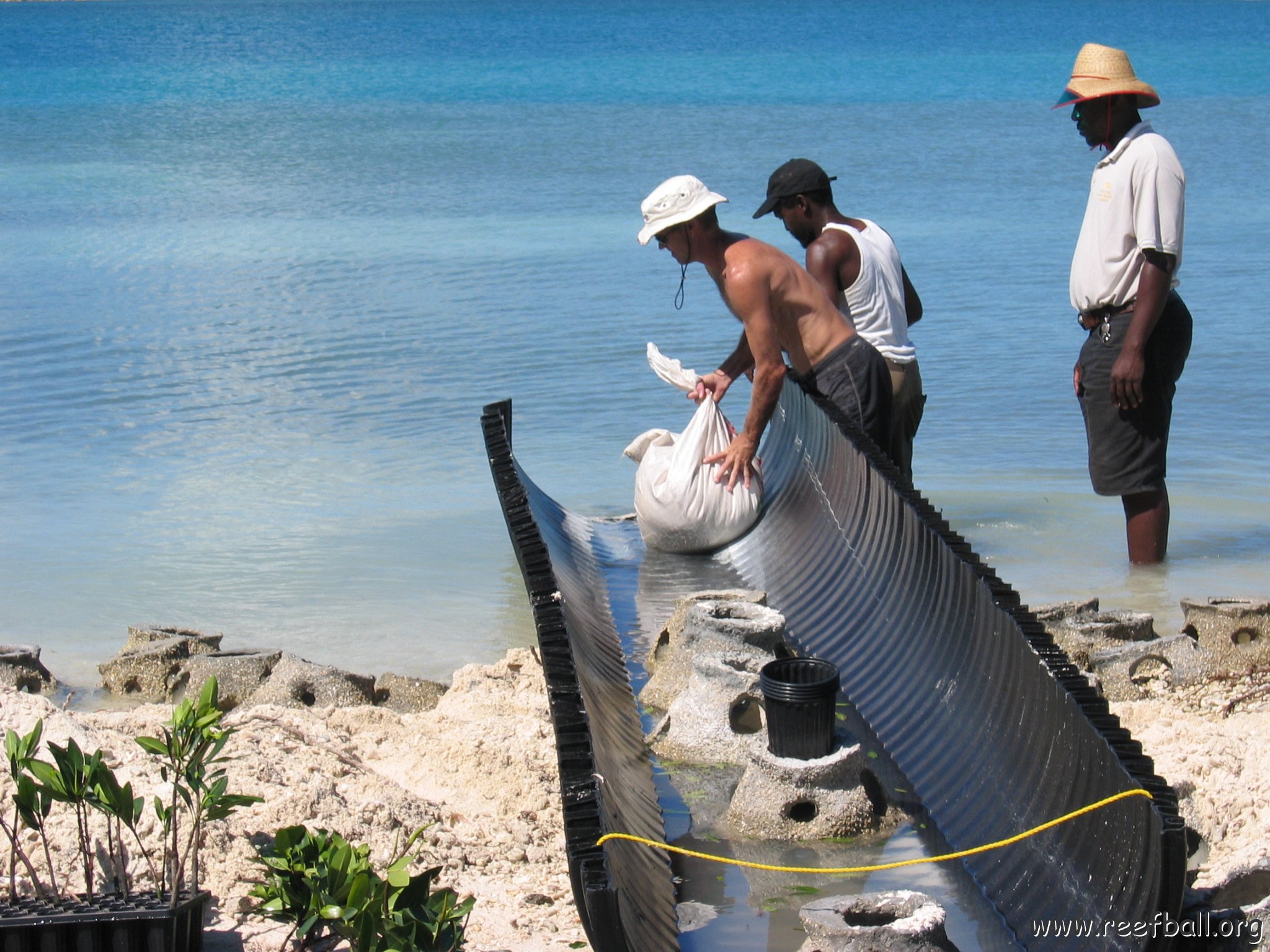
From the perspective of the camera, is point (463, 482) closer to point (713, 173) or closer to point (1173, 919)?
point (1173, 919)

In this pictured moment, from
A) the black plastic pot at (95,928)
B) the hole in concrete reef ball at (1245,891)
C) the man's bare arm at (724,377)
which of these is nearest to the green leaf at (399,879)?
the black plastic pot at (95,928)

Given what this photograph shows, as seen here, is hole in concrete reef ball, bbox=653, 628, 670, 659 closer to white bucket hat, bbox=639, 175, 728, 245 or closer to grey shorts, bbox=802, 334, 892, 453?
grey shorts, bbox=802, 334, 892, 453

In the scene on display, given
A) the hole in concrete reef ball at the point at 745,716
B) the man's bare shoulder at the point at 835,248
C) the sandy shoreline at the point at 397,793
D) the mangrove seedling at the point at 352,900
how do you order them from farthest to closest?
the man's bare shoulder at the point at 835,248 < the hole in concrete reef ball at the point at 745,716 < the sandy shoreline at the point at 397,793 < the mangrove seedling at the point at 352,900

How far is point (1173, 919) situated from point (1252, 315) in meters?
11.3

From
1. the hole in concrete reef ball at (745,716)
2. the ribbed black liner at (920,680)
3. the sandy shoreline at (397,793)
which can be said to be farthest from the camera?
the hole in concrete reef ball at (745,716)

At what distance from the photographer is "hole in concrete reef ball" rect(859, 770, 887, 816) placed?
158 inches

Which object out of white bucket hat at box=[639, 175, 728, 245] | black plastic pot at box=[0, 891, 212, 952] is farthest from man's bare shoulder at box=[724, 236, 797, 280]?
black plastic pot at box=[0, 891, 212, 952]

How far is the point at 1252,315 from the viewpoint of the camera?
13.0 metres

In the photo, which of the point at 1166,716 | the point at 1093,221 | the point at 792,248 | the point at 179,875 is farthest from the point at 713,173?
the point at 179,875

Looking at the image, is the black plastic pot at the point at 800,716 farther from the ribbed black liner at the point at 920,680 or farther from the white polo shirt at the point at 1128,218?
the white polo shirt at the point at 1128,218

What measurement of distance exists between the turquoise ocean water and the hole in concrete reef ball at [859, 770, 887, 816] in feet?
8.66

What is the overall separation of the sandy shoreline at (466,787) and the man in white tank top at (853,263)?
1.93 m

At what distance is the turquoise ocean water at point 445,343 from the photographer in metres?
7.39
